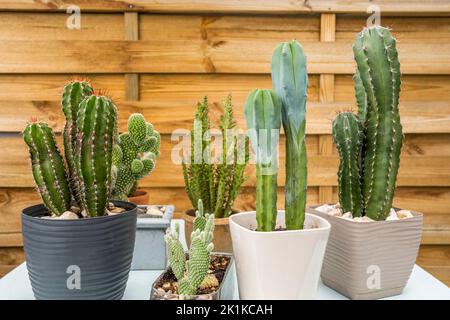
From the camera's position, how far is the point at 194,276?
0.55 m

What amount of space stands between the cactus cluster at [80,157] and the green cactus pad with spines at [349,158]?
14.2 inches

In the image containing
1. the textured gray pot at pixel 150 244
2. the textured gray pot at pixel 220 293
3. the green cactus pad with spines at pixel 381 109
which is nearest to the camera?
the textured gray pot at pixel 220 293

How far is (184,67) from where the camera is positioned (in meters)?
1.59

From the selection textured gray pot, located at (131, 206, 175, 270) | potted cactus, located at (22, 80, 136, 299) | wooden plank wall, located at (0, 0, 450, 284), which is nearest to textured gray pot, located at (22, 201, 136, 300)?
potted cactus, located at (22, 80, 136, 299)

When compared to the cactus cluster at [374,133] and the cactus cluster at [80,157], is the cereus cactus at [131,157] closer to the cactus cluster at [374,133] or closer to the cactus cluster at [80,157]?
the cactus cluster at [80,157]

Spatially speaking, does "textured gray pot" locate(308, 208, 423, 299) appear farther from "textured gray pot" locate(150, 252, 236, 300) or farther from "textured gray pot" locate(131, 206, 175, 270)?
"textured gray pot" locate(131, 206, 175, 270)

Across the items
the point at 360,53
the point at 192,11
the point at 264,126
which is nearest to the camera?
the point at 264,126

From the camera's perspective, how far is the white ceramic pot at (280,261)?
54 centimetres

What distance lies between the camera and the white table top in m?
0.68

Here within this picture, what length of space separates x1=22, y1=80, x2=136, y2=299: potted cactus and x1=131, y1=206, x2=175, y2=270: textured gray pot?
129 millimetres

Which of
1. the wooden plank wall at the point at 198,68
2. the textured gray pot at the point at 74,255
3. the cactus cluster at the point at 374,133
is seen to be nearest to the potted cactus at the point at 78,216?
the textured gray pot at the point at 74,255
